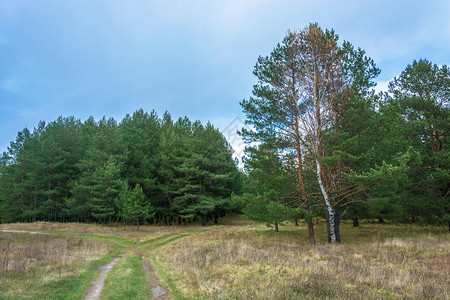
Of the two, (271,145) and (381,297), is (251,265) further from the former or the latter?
(271,145)

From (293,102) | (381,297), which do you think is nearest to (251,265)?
(381,297)

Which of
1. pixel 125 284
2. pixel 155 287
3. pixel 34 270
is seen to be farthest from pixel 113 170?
pixel 155 287

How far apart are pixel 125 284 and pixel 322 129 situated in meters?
14.3

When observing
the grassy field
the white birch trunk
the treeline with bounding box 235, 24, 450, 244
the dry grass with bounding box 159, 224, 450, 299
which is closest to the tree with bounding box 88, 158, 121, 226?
the grassy field

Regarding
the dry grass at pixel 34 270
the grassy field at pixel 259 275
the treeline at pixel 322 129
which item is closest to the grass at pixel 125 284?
the grassy field at pixel 259 275

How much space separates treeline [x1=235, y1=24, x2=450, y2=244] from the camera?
1479cm

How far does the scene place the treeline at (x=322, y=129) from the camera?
14.8 meters

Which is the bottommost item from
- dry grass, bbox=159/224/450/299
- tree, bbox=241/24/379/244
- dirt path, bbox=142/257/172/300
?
dirt path, bbox=142/257/172/300

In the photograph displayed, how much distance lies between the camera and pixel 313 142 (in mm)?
15977

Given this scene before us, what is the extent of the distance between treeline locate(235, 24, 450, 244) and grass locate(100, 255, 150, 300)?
812cm

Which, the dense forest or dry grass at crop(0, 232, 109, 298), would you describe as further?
the dense forest

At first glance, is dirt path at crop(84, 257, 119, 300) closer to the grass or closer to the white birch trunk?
the grass

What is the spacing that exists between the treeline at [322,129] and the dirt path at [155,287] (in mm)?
7425

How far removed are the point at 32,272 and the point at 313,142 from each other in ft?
53.5
